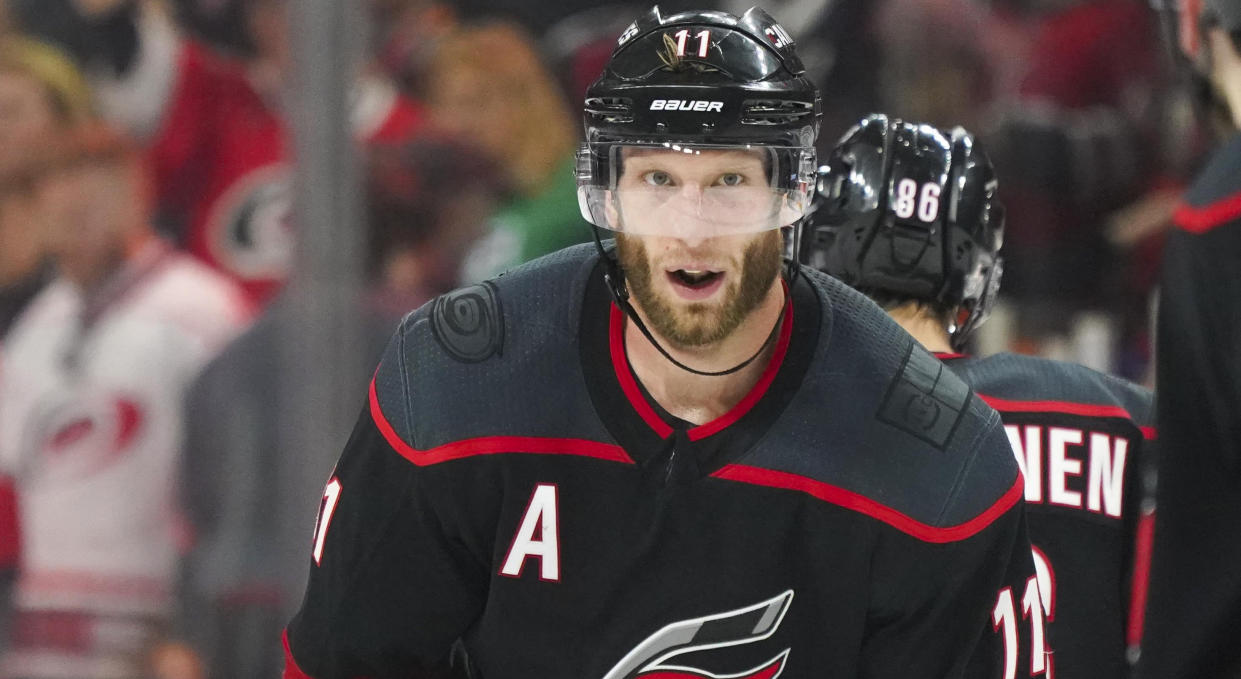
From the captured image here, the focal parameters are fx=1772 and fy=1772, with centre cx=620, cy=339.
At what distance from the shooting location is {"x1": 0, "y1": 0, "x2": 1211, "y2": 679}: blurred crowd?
3.42 metres

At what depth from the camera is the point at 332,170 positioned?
134 inches

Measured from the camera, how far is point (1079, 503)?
2.15m

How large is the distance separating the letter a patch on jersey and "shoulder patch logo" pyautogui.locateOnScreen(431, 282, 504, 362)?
0.52 feet

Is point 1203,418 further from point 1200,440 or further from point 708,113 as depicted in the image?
point 708,113

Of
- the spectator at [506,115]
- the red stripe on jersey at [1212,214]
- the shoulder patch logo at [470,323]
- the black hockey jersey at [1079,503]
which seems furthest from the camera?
the spectator at [506,115]

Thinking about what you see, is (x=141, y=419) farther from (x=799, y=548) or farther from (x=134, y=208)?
(x=799, y=548)

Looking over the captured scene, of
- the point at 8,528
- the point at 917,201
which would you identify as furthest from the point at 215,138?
the point at 917,201

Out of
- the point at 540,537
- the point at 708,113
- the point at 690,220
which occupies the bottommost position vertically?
the point at 540,537

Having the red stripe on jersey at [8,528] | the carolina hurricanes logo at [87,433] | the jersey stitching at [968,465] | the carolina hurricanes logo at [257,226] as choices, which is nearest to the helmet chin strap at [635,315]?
the jersey stitching at [968,465]

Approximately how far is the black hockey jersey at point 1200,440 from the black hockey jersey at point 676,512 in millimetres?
191

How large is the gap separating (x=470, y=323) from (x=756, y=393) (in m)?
0.31

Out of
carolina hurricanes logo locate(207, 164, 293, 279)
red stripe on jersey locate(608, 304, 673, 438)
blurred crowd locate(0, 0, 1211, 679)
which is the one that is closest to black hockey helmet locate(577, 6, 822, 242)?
red stripe on jersey locate(608, 304, 673, 438)

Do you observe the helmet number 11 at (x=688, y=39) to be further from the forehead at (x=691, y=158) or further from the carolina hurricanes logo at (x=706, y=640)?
the carolina hurricanes logo at (x=706, y=640)

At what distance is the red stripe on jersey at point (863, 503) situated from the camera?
175 cm
